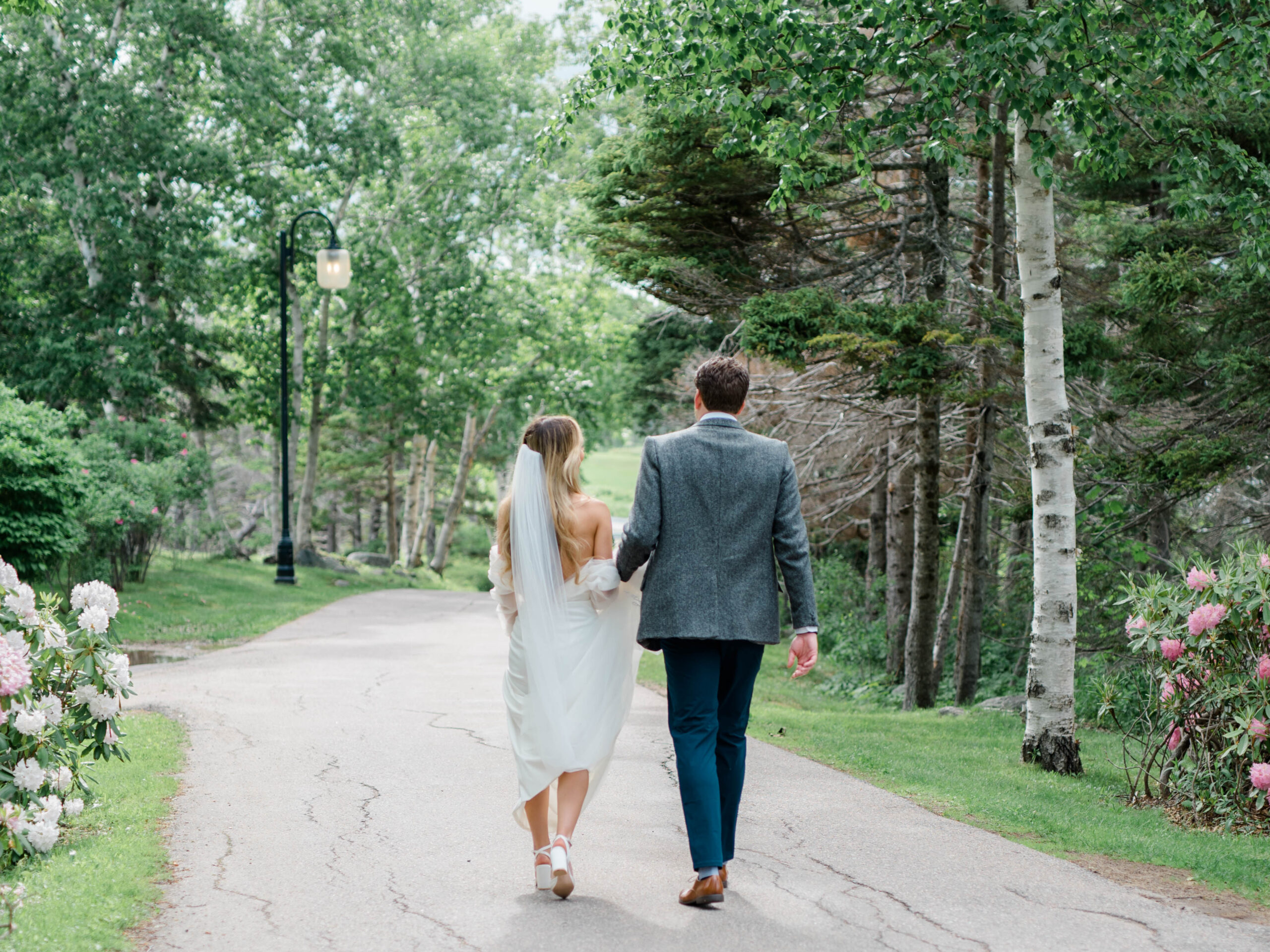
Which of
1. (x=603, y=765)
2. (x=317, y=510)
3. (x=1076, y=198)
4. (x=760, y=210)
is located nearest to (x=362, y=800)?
(x=603, y=765)

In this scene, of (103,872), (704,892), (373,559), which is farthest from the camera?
(373,559)

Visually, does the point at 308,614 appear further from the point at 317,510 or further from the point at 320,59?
the point at 317,510

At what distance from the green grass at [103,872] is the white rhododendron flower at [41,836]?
60 millimetres

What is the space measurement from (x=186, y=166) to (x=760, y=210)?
14.6 metres

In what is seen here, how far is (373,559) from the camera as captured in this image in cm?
3331

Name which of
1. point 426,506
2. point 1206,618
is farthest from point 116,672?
point 426,506

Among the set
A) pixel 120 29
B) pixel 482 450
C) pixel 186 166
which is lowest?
pixel 482 450

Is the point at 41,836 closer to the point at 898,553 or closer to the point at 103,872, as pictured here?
the point at 103,872

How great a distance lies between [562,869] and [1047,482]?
15.6 feet

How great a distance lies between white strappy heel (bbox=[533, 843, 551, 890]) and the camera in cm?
438

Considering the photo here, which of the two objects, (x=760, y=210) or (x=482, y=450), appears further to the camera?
(x=482, y=450)

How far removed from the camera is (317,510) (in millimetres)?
45875

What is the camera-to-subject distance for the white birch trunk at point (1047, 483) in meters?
7.53

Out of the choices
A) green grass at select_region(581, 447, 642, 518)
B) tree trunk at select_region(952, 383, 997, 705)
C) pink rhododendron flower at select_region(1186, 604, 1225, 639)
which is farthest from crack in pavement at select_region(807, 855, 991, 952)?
green grass at select_region(581, 447, 642, 518)
